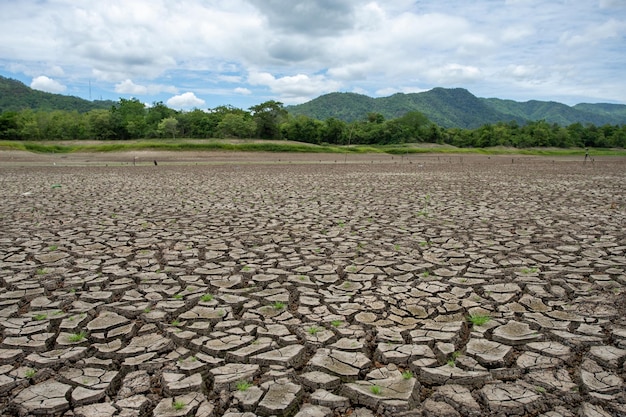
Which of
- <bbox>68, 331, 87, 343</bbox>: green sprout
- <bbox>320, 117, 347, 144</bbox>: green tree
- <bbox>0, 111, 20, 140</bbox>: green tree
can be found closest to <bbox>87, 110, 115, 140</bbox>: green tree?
<bbox>0, 111, 20, 140</bbox>: green tree

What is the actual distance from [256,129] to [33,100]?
91839 millimetres

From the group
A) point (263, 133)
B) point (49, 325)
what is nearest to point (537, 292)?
point (49, 325)

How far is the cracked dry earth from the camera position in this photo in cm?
291

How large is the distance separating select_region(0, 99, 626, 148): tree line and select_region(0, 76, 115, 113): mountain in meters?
39.5

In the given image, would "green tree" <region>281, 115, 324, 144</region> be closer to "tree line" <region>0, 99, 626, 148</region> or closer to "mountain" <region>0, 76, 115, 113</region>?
"tree line" <region>0, 99, 626, 148</region>

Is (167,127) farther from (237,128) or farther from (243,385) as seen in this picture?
(243,385)

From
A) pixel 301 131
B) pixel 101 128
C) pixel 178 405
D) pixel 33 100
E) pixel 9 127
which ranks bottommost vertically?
pixel 178 405

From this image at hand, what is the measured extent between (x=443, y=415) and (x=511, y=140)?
104197 millimetres

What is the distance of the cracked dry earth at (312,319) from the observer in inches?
114

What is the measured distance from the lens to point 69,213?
10281mm

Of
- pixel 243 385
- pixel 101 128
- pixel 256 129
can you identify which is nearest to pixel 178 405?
pixel 243 385

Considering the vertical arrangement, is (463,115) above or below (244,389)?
above

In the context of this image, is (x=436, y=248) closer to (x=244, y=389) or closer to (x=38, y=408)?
(x=244, y=389)

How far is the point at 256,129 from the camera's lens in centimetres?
7406
